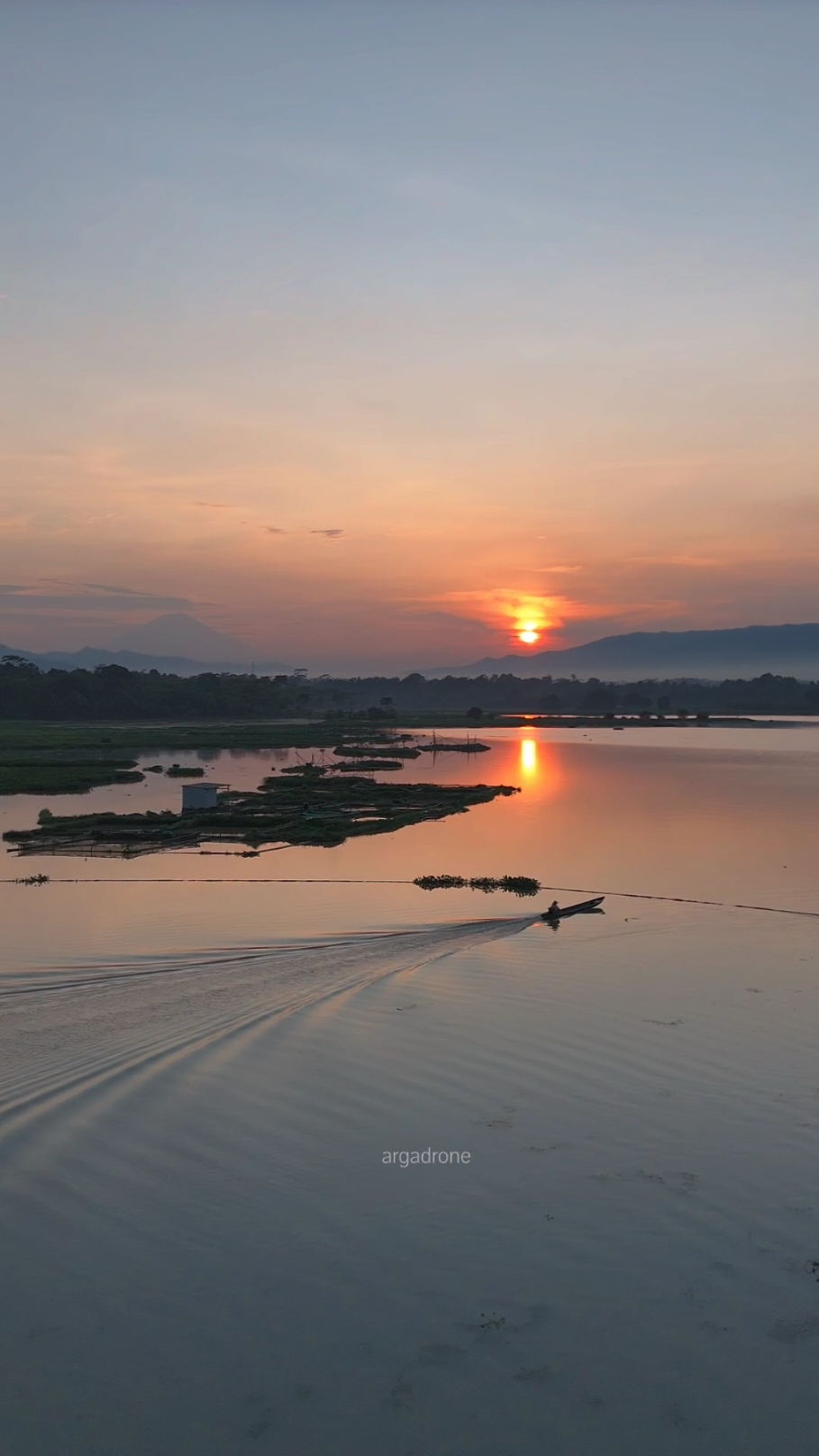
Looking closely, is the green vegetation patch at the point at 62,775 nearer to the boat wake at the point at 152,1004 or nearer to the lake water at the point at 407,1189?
the lake water at the point at 407,1189

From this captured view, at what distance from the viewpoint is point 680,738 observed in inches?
4631

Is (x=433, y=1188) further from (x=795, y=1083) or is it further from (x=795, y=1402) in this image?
(x=795, y=1083)

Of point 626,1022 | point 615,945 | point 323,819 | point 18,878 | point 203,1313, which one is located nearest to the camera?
point 203,1313

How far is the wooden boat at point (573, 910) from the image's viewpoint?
2330cm

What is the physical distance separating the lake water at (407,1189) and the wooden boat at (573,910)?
1696mm

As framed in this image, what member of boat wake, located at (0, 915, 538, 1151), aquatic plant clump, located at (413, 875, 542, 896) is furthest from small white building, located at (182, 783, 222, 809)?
boat wake, located at (0, 915, 538, 1151)

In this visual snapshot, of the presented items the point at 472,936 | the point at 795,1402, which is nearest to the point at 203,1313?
the point at 795,1402

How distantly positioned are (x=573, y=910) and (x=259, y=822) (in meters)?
19.6

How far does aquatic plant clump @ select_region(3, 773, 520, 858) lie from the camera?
35.7m

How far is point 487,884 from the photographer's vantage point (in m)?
28.0

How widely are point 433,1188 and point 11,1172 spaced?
4.42 metres

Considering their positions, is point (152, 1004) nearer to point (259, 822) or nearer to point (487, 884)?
point (487, 884)

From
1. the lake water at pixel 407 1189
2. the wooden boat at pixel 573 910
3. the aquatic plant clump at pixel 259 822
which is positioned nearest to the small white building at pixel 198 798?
the aquatic plant clump at pixel 259 822

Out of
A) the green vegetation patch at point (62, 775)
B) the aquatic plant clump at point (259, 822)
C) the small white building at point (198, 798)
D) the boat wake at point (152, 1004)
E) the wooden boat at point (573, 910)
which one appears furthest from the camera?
the green vegetation patch at point (62, 775)
